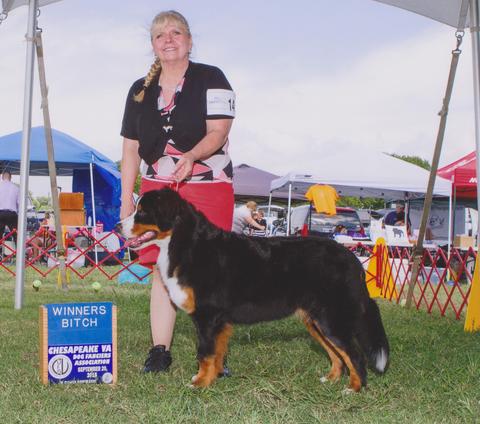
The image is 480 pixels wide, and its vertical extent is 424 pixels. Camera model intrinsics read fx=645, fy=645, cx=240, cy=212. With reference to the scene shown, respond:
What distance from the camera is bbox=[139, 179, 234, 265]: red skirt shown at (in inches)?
149

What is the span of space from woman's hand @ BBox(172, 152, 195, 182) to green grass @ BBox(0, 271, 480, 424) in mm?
1128

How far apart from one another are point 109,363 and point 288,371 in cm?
106

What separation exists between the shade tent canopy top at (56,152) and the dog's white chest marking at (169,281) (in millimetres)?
10256

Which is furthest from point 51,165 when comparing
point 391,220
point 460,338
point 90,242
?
point 391,220

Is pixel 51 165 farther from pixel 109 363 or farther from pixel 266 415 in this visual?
pixel 266 415

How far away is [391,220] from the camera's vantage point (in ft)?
53.8

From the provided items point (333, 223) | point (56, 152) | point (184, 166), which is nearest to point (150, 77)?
point (184, 166)

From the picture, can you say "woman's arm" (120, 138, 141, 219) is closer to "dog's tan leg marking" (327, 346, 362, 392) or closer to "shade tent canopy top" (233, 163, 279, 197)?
"dog's tan leg marking" (327, 346, 362, 392)

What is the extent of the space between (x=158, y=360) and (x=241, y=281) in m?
0.76

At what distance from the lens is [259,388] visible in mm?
3297

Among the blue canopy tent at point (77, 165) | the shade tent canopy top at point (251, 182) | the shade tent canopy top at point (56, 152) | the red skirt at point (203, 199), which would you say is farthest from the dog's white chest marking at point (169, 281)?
the shade tent canopy top at point (251, 182)

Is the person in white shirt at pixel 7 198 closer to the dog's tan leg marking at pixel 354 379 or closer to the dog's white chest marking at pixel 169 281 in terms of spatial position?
the dog's white chest marking at pixel 169 281

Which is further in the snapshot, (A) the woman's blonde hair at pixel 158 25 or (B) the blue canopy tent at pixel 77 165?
(B) the blue canopy tent at pixel 77 165

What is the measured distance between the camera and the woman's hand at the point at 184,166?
357cm
